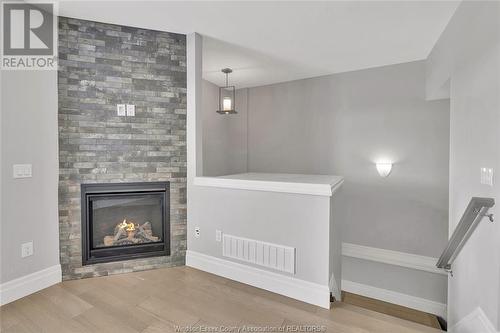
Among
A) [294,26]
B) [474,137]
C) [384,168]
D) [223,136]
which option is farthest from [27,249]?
[384,168]

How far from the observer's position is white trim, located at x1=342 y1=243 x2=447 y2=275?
3.50 m

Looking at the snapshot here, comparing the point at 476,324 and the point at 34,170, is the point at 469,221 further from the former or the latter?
the point at 34,170

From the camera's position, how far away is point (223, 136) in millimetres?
5109

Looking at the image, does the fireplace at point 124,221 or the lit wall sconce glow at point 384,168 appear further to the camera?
the lit wall sconce glow at point 384,168

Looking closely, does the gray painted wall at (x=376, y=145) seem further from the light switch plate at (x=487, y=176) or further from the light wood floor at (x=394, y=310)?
the light switch plate at (x=487, y=176)

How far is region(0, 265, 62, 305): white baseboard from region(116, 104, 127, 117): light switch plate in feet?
5.35

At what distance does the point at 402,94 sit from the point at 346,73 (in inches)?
35.3

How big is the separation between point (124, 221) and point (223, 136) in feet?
9.07

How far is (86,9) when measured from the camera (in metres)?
2.30

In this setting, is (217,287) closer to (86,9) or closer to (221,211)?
(221,211)

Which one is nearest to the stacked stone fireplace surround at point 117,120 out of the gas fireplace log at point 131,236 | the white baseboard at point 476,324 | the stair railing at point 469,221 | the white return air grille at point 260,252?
the gas fireplace log at point 131,236

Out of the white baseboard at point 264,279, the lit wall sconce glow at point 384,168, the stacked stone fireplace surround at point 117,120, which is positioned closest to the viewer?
the white baseboard at point 264,279

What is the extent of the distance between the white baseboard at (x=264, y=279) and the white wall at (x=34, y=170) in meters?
1.40

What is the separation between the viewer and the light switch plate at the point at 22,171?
7.09ft
